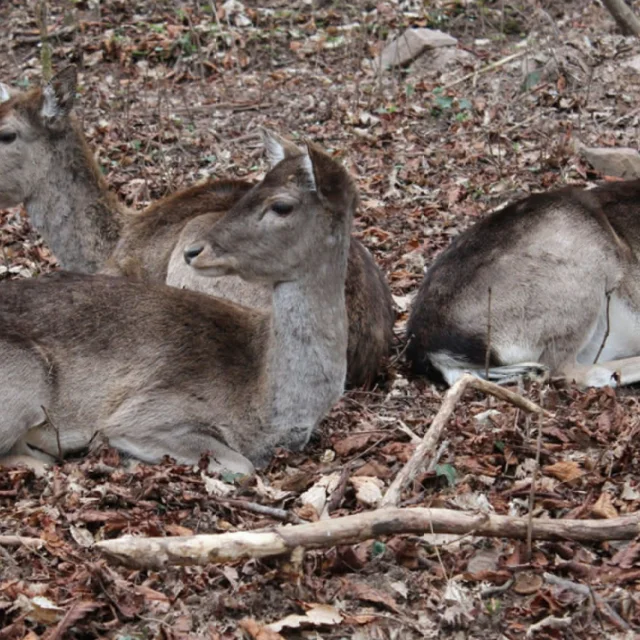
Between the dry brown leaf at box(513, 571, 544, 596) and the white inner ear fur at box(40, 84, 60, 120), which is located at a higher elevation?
the white inner ear fur at box(40, 84, 60, 120)

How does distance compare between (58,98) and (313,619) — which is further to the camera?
(58,98)

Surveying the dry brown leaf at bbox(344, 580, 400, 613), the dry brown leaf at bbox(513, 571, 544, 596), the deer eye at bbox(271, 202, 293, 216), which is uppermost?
the deer eye at bbox(271, 202, 293, 216)

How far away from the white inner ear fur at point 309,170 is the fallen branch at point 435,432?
4.54 ft

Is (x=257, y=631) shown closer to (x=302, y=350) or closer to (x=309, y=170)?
(x=302, y=350)

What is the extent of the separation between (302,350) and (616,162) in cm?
533

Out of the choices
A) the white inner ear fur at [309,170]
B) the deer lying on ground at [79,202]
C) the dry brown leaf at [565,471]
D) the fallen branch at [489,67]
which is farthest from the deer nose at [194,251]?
the fallen branch at [489,67]

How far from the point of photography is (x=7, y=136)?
888 centimetres

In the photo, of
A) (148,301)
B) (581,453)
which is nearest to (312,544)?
(581,453)

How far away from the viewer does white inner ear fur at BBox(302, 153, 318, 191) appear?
6.70 m

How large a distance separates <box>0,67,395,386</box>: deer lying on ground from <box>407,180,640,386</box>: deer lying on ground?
83cm

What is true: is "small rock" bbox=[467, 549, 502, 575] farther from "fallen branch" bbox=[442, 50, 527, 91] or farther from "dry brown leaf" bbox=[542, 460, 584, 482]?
"fallen branch" bbox=[442, 50, 527, 91]

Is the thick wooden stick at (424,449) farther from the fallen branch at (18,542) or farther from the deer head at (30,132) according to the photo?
the deer head at (30,132)

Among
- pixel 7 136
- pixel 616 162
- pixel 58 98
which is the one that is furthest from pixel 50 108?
pixel 616 162

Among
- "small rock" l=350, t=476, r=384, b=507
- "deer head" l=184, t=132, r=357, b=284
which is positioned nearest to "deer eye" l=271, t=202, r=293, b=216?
"deer head" l=184, t=132, r=357, b=284
